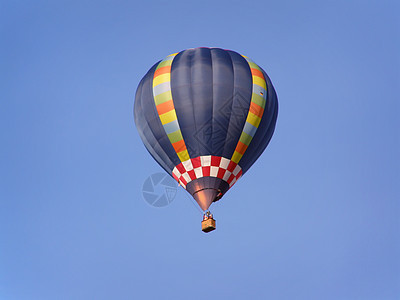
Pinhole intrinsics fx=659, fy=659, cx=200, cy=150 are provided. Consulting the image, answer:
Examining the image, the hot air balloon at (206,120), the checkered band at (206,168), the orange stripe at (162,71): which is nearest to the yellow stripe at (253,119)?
the hot air balloon at (206,120)

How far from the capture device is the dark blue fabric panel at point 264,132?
24188 mm

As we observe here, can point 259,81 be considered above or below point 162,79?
below

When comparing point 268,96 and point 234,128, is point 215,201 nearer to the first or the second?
point 234,128

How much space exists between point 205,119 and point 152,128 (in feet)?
6.85

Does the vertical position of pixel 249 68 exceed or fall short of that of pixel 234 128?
it exceeds it

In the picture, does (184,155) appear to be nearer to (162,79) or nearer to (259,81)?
(162,79)

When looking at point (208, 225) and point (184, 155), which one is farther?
point (184, 155)

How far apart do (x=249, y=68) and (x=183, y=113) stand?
127 inches

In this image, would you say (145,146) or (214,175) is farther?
(145,146)

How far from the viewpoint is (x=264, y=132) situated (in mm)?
24516

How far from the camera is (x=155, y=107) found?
23984 mm

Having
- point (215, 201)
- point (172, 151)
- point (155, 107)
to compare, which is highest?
point (155, 107)

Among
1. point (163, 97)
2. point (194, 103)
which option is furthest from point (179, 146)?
point (163, 97)

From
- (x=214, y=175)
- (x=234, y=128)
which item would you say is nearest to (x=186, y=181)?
(x=214, y=175)
